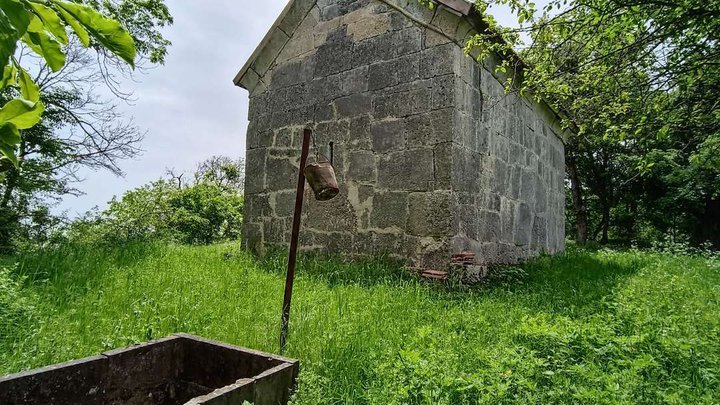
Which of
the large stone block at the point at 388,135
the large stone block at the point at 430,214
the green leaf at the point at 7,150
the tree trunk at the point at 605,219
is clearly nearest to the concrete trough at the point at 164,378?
the green leaf at the point at 7,150

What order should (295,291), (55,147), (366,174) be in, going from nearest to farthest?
(295,291) → (366,174) → (55,147)

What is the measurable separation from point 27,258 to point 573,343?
529cm

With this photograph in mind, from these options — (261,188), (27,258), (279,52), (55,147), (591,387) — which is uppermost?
(279,52)

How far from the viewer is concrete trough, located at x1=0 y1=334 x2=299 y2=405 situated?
1.91 metres

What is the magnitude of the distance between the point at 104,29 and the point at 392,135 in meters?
4.73

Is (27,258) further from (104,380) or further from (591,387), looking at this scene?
(591,387)

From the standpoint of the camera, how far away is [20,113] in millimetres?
658

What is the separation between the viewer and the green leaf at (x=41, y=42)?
70cm

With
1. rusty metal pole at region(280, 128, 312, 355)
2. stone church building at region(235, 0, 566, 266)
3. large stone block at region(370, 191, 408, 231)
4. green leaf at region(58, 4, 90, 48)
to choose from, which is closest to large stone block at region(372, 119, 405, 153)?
stone church building at region(235, 0, 566, 266)

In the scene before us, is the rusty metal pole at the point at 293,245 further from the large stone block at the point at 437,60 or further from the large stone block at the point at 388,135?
the large stone block at the point at 437,60

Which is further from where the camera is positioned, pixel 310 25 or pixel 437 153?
pixel 310 25

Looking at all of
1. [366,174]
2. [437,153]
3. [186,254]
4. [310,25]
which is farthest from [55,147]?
[437,153]

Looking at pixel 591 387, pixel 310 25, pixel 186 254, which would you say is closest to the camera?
pixel 591 387

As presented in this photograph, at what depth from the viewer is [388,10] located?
18.1 ft
